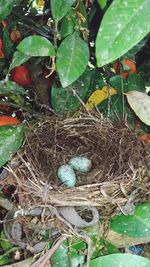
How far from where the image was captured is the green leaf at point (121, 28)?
597 millimetres

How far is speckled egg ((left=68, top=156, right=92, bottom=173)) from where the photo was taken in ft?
3.60

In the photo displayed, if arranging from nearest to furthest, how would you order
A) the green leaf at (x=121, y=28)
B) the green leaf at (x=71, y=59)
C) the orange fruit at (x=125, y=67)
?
the green leaf at (x=121, y=28) → the green leaf at (x=71, y=59) → the orange fruit at (x=125, y=67)

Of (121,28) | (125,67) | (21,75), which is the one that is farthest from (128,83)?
(121,28)

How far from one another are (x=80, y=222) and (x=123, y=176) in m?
0.13

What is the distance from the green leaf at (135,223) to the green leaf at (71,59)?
0.30 metres

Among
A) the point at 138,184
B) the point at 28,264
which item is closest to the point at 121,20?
the point at 138,184

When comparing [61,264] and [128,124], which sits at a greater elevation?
[128,124]

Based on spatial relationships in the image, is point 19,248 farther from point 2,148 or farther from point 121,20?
point 121,20

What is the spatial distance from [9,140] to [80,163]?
16cm

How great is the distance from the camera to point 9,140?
3.48 feet

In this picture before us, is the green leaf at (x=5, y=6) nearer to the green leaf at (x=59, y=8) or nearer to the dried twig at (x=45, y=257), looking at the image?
the green leaf at (x=59, y=8)

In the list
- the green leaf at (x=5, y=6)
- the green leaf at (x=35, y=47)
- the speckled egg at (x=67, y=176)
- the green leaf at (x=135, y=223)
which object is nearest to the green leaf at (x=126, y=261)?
the green leaf at (x=135, y=223)

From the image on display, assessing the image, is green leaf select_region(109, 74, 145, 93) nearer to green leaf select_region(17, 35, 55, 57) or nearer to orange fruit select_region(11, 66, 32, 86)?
orange fruit select_region(11, 66, 32, 86)

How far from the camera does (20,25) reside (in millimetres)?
1163
